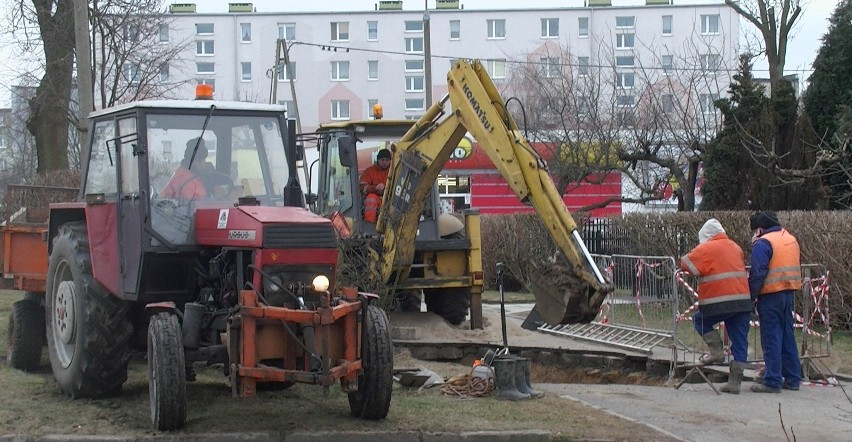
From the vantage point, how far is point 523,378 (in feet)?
33.0

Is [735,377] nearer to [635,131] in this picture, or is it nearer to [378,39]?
[635,131]

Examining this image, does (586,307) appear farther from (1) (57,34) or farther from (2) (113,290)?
(1) (57,34)

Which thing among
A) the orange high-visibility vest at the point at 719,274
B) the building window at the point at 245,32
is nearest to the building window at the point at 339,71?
the building window at the point at 245,32

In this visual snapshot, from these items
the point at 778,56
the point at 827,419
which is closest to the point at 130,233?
the point at 827,419

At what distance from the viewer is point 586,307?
29.5 feet

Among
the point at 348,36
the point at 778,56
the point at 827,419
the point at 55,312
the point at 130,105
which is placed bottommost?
the point at 827,419

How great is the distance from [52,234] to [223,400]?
2588mm

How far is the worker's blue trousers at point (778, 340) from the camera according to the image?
10844 mm

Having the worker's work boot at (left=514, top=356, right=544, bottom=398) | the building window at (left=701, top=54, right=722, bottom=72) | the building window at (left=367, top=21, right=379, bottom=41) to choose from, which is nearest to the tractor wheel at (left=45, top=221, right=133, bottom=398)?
the worker's work boot at (left=514, top=356, right=544, bottom=398)

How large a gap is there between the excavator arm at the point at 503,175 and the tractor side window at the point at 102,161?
→ 3.71 m

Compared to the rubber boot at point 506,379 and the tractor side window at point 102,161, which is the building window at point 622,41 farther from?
the tractor side window at point 102,161

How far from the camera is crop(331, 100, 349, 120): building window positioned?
65.2 m

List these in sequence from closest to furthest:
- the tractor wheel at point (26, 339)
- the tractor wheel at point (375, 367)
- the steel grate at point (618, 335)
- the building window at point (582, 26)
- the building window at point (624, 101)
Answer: the tractor wheel at point (375, 367) → the tractor wheel at point (26, 339) → the steel grate at point (618, 335) → the building window at point (624, 101) → the building window at point (582, 26)

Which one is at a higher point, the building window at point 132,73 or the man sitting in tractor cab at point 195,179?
the building window at point 132,73
